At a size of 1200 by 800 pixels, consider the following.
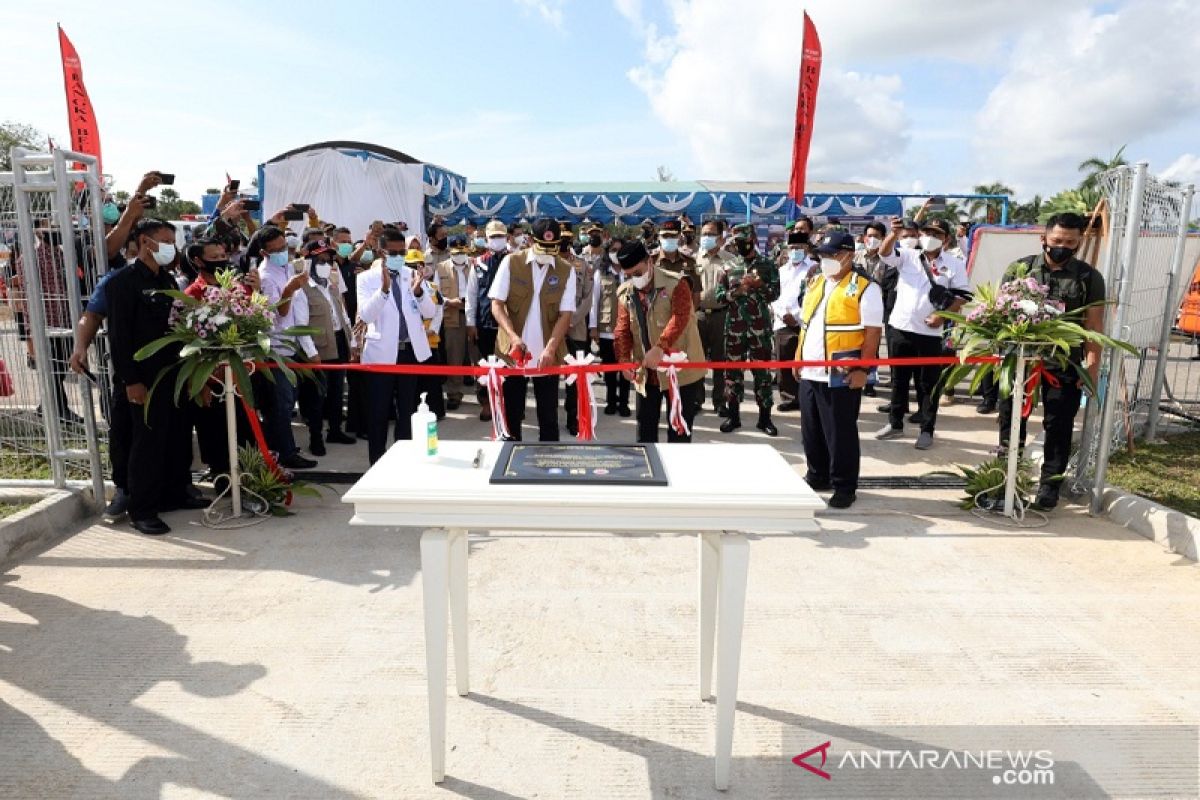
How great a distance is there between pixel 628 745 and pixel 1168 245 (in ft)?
18.8

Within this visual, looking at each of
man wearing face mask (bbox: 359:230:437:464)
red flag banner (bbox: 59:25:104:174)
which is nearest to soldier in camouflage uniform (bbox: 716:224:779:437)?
man wearing face mask (bbox: 359:230:437:464)

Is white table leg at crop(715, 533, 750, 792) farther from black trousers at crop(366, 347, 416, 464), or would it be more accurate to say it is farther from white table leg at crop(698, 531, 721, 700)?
black trousers at crop(366, 347, 416, 464)

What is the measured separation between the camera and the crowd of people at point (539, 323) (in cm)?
495

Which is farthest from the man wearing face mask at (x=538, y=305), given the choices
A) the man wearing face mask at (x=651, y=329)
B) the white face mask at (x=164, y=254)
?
the white face mask at (x=164, y=254)

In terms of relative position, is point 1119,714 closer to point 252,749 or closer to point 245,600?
point 252,749

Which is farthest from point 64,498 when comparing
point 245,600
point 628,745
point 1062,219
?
point 1062,219

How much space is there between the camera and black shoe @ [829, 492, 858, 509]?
5.41 meters

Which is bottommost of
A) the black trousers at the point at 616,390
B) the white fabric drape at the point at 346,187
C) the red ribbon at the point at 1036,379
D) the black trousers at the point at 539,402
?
the black trousers at the point at 616,390

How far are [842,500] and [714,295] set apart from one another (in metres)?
3.22

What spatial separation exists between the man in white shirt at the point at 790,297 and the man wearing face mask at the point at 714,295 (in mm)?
563

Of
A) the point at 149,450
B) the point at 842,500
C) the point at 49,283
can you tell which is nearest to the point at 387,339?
the point at 149,450

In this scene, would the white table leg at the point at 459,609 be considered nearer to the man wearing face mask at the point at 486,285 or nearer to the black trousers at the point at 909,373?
the man wearing face mask at the point at 486,285

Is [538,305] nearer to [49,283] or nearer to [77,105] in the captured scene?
[49,283]

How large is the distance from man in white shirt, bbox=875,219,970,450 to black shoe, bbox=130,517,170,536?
611cm
